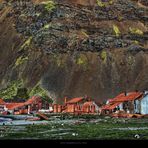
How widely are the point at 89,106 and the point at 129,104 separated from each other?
29.0 inches

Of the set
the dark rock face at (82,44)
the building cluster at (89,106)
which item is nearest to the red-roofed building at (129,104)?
the building cluster at (89,106)

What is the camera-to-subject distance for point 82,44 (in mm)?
7734

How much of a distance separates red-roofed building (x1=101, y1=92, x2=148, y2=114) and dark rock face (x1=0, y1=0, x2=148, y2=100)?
594 millimetres

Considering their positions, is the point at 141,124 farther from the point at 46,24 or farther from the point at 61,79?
the point at 61,79

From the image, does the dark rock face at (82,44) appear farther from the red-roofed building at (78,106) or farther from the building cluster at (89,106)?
the building cluster at (89,106)

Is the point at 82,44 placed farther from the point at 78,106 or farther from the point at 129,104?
the point at 129,104

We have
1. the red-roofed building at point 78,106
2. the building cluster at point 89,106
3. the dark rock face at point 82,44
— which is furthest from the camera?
the dark rock face at point 82,44

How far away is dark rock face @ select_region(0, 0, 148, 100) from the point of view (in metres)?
7.68

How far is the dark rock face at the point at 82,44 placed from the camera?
7.68 meters

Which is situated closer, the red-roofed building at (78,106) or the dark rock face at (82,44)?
the red-roofed building at (78,106)

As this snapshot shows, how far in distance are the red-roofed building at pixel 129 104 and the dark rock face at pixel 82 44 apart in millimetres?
594

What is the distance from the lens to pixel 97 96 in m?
7.15

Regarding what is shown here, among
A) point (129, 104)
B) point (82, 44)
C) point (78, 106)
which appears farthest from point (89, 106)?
point (82, 44)
